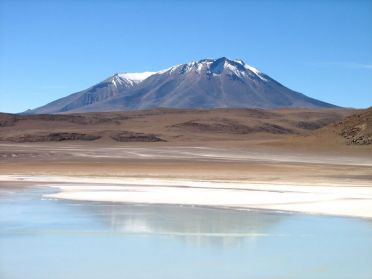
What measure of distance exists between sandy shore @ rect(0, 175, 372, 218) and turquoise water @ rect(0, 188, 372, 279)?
209 centimetres

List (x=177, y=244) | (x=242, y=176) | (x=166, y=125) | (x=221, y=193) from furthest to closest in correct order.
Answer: (x=166, y=125)
(x=242, y=176)
(x=221, y=193)
(x=177, y=244)

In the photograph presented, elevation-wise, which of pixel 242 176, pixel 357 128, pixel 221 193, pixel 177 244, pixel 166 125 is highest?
pixel 166 125

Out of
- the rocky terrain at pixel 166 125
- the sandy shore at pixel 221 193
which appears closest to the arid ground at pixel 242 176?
the sandy shore at pixel 221 193

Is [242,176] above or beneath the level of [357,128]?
beneath

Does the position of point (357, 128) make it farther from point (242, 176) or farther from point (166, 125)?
point (166, 125)

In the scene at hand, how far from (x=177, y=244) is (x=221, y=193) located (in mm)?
12202

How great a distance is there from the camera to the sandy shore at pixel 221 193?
21.4 m

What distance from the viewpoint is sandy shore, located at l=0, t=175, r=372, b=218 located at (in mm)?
21359

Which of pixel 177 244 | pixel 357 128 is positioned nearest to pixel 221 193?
pixel 177 244

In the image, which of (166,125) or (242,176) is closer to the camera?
(242,176)

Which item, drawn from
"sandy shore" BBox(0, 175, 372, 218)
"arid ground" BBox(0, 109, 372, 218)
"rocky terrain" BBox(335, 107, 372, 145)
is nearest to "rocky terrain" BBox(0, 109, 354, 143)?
"rocky terrain" BBox(335, 107, 372, 145)

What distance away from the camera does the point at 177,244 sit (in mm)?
13867

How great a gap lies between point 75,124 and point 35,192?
372ft

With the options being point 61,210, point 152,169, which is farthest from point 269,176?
point 61,210
